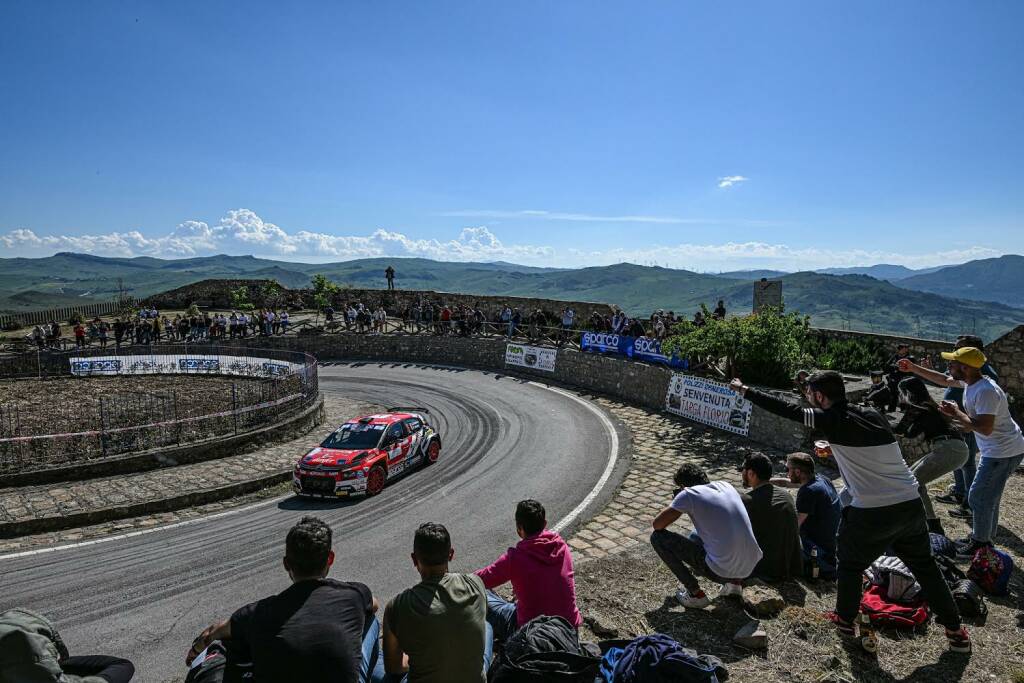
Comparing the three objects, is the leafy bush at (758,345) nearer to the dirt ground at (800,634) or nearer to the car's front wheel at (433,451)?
the car's front wheel at (433,451)

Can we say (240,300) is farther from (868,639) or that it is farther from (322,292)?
(868,639)

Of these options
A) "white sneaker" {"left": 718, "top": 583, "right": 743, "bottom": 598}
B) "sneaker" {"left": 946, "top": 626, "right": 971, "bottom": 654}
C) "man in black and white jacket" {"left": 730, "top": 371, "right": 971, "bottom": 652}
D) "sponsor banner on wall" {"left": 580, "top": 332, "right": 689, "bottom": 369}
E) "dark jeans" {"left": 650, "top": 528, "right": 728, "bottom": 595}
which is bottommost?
"white sneaker" {"left": 718, "top": 583, "right": 743, "bottom": 598}

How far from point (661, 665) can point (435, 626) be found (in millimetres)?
1561

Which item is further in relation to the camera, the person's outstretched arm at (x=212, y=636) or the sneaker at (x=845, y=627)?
the sneaker at (x=845, y=627)

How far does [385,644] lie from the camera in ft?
13.3

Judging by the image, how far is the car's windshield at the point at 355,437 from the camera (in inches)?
503

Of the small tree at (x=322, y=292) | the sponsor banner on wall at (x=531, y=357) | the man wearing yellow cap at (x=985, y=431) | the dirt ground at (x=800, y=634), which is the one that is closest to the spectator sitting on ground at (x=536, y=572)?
the dirt ground at (x=800, y=634)

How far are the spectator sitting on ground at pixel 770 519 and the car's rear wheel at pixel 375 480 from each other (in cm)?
789

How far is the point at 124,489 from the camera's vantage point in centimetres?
1172

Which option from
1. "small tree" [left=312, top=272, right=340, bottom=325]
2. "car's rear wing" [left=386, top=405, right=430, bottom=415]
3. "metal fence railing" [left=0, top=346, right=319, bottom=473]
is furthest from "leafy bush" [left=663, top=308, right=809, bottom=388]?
"small tree" [left=312, top=272, right=340, bottom=325]

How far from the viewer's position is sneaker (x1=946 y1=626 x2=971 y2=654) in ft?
16.2

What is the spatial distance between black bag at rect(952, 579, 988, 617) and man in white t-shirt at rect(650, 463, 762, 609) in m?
2.01

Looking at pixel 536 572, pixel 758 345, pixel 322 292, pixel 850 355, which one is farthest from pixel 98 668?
pixel 322 292

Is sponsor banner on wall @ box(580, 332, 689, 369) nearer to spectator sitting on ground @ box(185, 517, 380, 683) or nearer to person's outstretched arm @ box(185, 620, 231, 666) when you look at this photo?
spectator sitting on ground @ box(185, 517, 380, 683)
